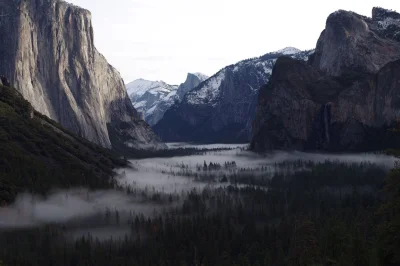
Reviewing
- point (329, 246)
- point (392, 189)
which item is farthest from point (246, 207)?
point (392, 189)

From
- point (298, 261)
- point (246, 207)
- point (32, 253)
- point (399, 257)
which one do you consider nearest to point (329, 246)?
point (298, 261)

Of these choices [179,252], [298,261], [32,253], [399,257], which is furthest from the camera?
[179,252]

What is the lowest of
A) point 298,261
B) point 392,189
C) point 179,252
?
point 179,252

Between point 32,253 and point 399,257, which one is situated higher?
point 399,257

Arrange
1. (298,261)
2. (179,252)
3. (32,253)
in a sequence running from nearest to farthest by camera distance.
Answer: (298,261) → (32,253) → (179,252)

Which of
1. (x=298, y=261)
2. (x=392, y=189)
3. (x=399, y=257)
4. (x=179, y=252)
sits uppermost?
(x=392, y=189)

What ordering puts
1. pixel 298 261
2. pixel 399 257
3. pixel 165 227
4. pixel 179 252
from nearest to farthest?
pixel 399 257 < pixel 298 261 < pixel 179 252 < pixel 165 227

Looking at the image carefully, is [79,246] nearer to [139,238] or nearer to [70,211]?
[139,238]

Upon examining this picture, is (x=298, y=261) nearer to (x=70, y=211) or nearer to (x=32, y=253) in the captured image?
(x=32, y=253)

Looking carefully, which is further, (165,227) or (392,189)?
(165,227)
